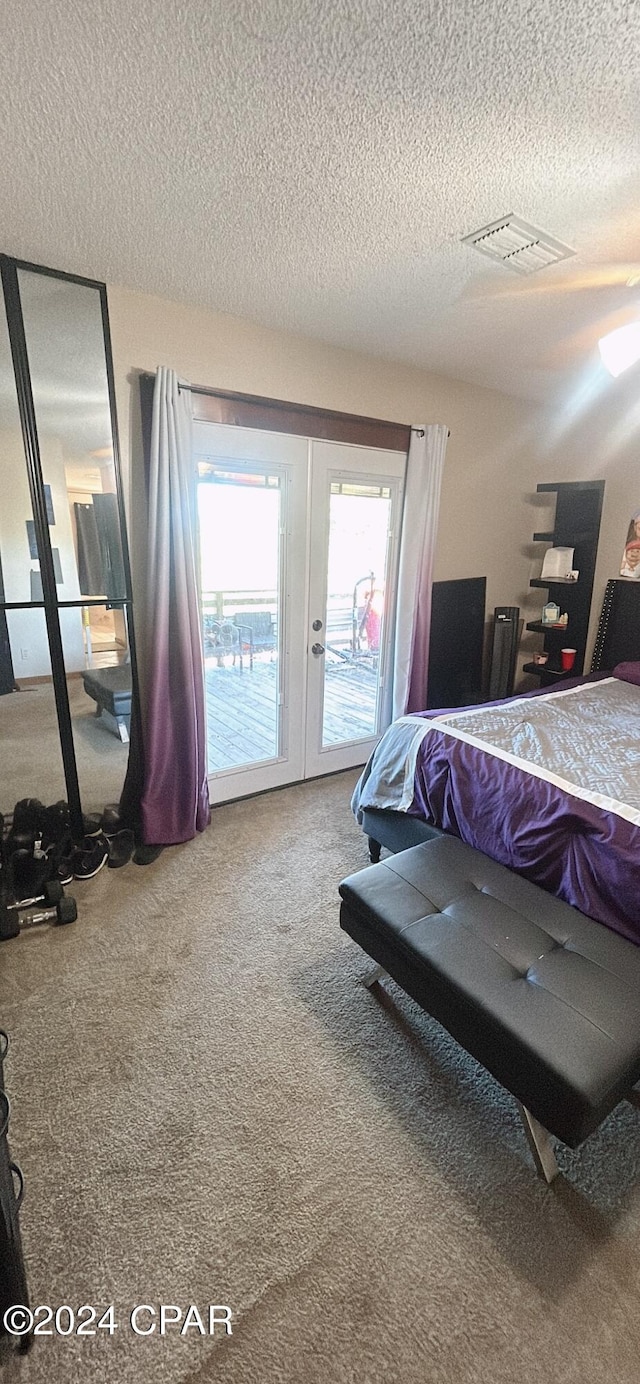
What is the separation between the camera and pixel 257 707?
3295 mm

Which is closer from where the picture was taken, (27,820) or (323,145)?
(323,145)

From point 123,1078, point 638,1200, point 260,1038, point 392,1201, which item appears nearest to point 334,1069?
point 260,1038

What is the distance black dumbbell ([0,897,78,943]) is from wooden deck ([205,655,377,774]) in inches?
40.0

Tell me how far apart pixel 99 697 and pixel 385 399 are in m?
2.22

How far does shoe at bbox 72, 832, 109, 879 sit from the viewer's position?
247 centimetres

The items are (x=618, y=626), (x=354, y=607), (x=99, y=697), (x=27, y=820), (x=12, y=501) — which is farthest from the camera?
(x=618, y=626)

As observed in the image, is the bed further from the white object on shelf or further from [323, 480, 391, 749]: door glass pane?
the white object on shelf

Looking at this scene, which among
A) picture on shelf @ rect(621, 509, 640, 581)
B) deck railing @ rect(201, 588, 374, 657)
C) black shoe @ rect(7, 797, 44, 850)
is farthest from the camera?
picture on shelf @ rect(621, 509, 640, 581)

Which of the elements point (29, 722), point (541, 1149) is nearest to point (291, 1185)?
point (541, 1149)

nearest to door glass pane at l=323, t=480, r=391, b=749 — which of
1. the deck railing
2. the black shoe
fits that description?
the deck railing

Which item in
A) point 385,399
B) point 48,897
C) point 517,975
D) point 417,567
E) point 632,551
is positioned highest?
point 385,399

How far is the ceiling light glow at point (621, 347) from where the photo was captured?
1891mm

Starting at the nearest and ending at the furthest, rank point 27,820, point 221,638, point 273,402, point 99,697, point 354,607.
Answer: point 27,820
point 99,697
point 273,402
point 221,638
point 354,607

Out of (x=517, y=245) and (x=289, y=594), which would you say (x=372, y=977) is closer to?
(x=289, y=594)
